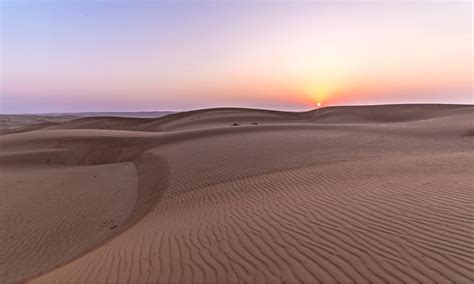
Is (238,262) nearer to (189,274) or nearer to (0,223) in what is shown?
(189,274)

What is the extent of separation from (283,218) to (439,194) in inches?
123

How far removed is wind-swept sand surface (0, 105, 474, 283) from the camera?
432 centimetres

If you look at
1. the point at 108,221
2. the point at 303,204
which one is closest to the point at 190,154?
the point at 108,221

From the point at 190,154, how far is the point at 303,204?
32.3ft

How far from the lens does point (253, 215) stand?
6.59 meters

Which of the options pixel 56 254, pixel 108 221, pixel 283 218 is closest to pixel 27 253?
pixel 56 254

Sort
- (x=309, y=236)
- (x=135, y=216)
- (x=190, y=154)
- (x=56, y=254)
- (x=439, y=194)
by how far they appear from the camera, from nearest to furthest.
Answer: (x=309, y=236) < (x=439, y=194) < (x=56, y=254) < (x=135, y=216) < (x=190, y=154)

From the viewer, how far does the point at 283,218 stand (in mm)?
6113

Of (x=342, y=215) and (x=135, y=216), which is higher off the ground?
(x=342, y=215)

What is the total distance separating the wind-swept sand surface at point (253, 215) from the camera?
432cm

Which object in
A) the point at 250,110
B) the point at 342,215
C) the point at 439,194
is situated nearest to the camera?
the point at 342,215

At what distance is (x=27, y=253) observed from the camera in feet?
25.7

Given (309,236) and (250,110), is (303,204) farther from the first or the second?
(250,110)

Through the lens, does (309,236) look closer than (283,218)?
Yes
